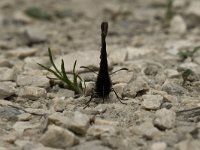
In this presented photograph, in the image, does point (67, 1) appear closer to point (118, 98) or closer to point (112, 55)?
point (112, 55)

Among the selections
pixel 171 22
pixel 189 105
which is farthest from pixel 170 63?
pixel 171 22

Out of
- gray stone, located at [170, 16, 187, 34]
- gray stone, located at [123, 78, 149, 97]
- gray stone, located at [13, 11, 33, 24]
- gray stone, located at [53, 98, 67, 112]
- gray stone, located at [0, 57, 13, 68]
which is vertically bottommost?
gray stone, located at [53, 98, 67, 112]

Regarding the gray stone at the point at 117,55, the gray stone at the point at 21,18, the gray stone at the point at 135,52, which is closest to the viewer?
the gray stone at the point at 117,55

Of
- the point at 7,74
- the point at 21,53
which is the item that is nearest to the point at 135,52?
the point at 21,53

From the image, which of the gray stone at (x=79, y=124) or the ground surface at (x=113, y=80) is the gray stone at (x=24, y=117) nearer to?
the ground surface at (x=113, y=80)

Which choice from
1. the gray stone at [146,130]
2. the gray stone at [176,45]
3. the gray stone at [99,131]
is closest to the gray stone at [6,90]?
the gray stone at [99,131]

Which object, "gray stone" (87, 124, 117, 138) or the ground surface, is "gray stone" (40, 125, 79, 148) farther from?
"gray stone" (87, 124, 117, 138)

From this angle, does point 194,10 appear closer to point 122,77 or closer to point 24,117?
point 122,77

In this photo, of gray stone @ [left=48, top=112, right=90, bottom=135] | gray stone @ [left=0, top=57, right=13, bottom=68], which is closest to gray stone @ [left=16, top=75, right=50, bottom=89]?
gray stone @ [left=0, top=57, right=13, bottom=68]
